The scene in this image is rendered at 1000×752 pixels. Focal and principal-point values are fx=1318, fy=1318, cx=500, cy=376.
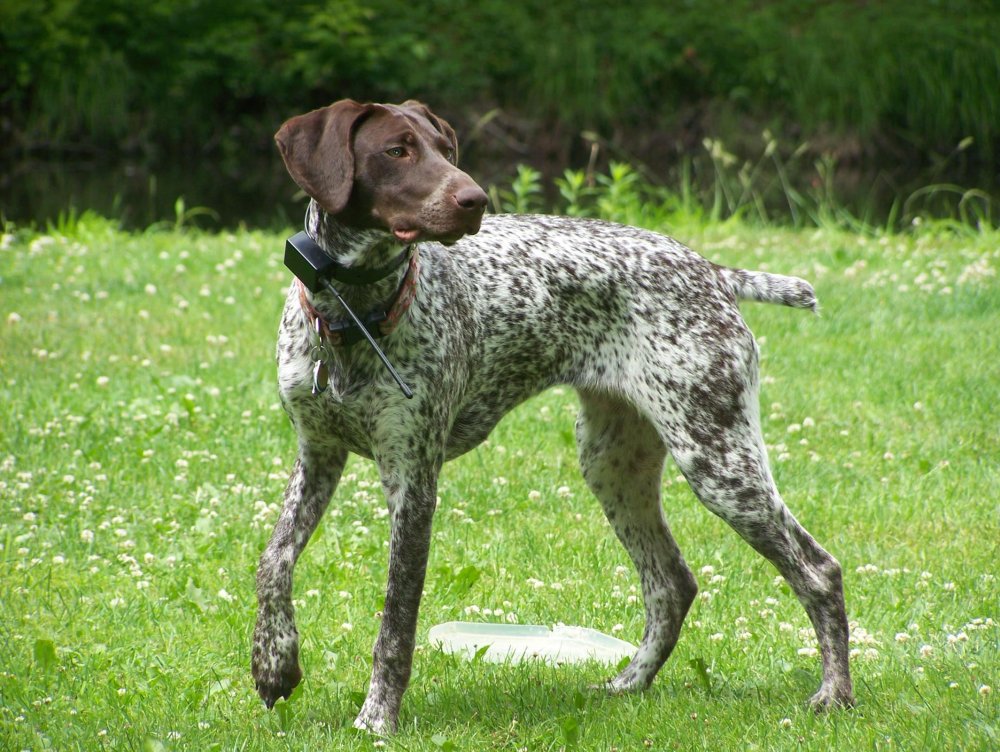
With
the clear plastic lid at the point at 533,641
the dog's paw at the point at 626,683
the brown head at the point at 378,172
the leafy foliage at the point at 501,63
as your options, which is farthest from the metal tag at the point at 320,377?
the leafy foliage at the point at 501,63

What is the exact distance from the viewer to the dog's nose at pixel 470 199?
3.53 meters

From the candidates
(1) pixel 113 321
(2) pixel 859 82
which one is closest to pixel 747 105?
(2) pixel 859 82

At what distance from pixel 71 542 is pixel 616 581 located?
226cm

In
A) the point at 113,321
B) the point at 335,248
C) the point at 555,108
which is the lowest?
the point at 555,108

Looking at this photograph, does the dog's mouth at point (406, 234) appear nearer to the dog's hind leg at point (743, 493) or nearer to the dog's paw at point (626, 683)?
the dog's hind leg at point (743, 493)

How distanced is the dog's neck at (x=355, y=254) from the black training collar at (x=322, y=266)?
0.02 metres

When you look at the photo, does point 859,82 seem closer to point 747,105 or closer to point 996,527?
point 747,105

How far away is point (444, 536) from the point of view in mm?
5676

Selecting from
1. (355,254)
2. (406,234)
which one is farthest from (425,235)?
(355,254)

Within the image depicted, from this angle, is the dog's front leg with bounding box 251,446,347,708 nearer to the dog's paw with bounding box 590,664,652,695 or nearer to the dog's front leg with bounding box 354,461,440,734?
the dog's front leg with bounding box 354,461,440,734

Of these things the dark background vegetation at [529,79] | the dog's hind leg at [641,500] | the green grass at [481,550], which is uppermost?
the dog's hind leg at [641,500]

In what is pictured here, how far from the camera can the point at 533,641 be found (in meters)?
4.74

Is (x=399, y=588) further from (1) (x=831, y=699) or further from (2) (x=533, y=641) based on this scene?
(1) (x=831, y=699)

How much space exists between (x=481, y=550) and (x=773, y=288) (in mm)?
1747
